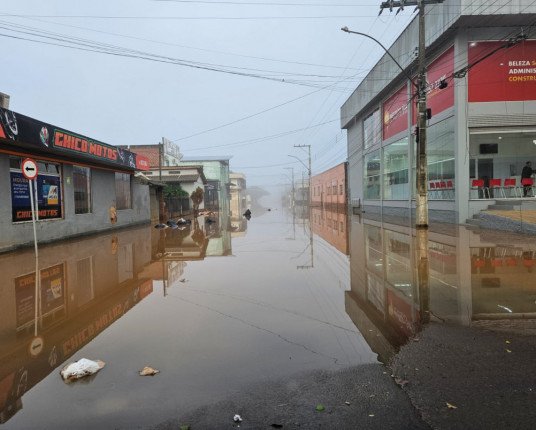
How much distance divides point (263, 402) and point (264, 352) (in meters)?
1.23

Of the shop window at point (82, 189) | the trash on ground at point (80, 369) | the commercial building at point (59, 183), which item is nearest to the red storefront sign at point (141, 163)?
the commercial building at point (59, 183)

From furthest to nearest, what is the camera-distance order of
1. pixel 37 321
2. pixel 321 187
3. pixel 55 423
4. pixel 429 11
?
pixel 321 187
pixel 429 11
pixel 37 321
pixel 55 423

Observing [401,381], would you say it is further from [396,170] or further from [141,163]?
[396,170]

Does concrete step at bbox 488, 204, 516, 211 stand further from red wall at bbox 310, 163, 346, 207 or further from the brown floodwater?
red wall at bbox 310, 163, 346, 207

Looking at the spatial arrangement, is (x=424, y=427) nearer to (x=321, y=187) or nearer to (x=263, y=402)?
(x=263, y=402)

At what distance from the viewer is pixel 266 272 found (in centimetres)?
1025

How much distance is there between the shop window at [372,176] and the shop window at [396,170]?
2158mm

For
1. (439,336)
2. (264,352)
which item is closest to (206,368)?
(264,352)

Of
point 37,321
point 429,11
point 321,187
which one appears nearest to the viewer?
point 37,321

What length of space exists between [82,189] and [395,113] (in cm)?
2320

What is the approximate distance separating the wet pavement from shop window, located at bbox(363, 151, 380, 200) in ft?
89.2

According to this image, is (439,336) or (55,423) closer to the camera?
(55,423)

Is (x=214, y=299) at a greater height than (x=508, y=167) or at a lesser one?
lesser

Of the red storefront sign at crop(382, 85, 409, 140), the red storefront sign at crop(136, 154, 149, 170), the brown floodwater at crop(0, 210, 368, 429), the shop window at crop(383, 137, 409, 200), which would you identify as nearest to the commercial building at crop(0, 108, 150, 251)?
the red storefront sign at crop(136, 154, 149, 170)
